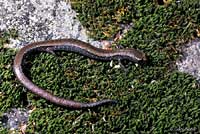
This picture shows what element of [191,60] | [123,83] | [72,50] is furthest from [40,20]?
[191,60]

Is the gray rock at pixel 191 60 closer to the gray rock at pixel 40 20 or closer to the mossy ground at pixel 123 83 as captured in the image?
the mossy ground at pixel 123 83

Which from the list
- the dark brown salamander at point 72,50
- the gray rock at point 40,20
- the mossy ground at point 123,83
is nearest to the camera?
the mossy ground at point 123,83

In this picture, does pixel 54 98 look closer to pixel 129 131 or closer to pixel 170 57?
pixel 129 131

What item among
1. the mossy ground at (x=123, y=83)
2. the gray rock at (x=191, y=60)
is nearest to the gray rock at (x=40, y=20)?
the mossy ground at (x=123, y=83)

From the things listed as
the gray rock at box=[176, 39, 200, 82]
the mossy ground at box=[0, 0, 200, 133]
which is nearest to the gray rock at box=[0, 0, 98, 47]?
the mossy ground at box=[0, 0, 200, 133]

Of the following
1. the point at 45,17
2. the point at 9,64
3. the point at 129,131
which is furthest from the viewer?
the point at 45,17

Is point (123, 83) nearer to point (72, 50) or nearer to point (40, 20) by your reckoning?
point (72, 50)

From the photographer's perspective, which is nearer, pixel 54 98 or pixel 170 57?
pixel 54 98

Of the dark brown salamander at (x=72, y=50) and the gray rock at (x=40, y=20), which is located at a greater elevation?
the gray rock at (x=40, y=20)

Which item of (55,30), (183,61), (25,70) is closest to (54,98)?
(25,70)
